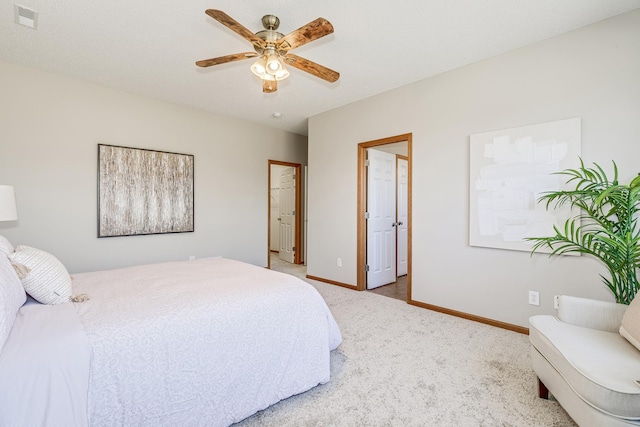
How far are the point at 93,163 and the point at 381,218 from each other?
12.1 feet

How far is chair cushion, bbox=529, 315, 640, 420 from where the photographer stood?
118 centimetres

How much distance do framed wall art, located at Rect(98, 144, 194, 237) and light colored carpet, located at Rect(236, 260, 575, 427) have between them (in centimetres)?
271

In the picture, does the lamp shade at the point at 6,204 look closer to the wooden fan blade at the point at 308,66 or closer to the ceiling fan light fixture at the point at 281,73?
the ceiling fan light fixture at the point at 281,73

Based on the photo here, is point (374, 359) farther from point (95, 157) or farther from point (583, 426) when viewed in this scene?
point (95, 157)

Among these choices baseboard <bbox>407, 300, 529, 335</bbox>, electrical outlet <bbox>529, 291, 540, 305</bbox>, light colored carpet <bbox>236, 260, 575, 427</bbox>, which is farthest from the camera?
baseboard <bbox>407, 300, 529, 335</bbox>

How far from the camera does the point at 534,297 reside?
8.48 ft

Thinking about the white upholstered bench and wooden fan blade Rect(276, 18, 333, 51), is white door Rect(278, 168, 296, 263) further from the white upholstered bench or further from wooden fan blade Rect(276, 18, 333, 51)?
the white upholstered bench

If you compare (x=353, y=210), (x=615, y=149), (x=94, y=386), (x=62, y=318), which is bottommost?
(x=94, y=386)

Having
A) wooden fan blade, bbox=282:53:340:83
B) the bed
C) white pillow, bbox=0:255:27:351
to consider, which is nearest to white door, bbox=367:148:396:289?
wooden fan blade, bbox=282:53:340:83

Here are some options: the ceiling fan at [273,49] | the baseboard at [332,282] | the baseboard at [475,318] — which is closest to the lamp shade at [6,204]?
the ceiling fan at [273,49]

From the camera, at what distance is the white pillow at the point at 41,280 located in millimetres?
1518

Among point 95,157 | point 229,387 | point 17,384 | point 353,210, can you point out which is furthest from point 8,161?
point 353,210

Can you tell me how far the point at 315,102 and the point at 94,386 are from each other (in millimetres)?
3688

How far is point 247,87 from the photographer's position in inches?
137
